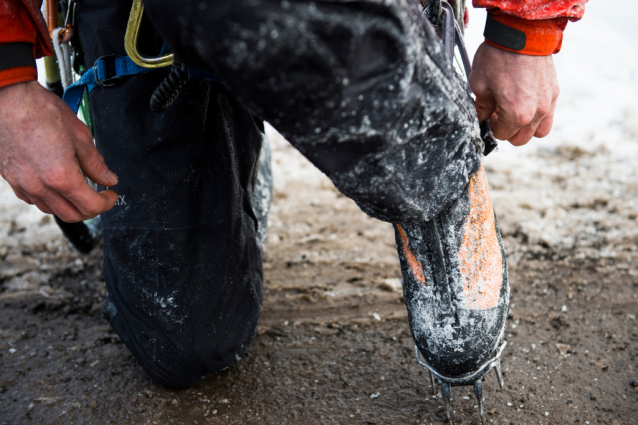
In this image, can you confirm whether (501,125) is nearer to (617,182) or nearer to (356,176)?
(356,176)

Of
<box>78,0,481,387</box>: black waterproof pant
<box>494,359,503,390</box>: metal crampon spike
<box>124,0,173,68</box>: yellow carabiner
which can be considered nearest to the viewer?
<box>78,0,481,387</box>: black waterproof pant

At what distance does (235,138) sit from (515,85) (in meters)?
0.68

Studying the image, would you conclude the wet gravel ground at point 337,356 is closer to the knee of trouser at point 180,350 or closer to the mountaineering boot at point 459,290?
the knee of trouser at point 180,350

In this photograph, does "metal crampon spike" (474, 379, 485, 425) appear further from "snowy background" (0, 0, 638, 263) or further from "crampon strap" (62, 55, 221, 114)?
"crampon strap" (62, 55, 221, 114)

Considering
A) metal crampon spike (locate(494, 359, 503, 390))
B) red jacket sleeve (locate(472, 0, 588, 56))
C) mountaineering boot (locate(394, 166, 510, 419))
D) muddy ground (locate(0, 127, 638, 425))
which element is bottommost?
muddy ground (locate(0, 127, 638, 425))

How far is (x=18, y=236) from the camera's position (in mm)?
1940

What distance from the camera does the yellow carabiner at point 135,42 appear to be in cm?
93

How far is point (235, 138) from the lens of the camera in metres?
1.23

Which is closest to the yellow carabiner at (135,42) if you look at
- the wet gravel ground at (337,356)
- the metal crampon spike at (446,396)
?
the wet gravel ground at (337,356)

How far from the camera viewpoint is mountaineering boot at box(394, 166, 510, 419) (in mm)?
976

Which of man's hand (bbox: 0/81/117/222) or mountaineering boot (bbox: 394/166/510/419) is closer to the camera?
man's hand (bbox: 0/81/117/222)

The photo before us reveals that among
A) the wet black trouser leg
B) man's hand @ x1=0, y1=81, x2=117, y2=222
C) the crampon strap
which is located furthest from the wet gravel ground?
the crampon strap

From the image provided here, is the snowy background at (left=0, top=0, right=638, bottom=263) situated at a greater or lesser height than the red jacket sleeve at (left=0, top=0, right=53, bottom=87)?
lesser

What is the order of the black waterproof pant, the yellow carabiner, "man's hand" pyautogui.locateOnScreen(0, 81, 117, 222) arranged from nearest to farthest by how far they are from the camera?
the black waterproof pant → "man's hand" pyautogui.locateOnScreen(0, 81, 117, 222) → the yellow carabiner
